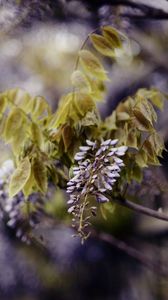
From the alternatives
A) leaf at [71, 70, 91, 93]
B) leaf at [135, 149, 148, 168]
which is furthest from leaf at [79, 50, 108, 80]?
leaf at [135, 149, 148, 168]

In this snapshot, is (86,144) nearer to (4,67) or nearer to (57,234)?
(4,67)

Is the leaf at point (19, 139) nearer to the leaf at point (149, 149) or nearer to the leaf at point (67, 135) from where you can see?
the leaf at point (67, 135)

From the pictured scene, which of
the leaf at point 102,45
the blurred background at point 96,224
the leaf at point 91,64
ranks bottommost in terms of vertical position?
the blurred background at point 96,224

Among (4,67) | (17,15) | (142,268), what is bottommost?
(142,268)

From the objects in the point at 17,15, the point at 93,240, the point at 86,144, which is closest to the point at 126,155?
the point at 86,144

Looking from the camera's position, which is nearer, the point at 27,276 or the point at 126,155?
the point at 126,155

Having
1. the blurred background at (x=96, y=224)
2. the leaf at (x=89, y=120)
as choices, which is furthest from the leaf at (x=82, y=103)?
the blurred background at (x=96, y=224)

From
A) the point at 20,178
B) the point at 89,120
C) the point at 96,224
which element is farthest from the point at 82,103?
the point at 96,224
